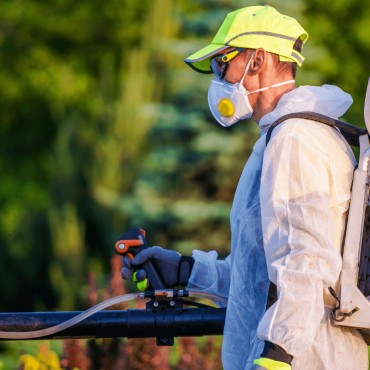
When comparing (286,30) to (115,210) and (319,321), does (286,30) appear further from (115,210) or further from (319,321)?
(115,210)

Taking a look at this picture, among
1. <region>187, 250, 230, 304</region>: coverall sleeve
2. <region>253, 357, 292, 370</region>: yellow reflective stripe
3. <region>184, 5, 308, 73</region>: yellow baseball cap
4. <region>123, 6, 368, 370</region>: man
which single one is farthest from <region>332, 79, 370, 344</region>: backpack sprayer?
<region>187, 250, 230, 304</region>: coverall sleeve

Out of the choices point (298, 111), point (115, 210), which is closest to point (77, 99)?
point (115, 210)

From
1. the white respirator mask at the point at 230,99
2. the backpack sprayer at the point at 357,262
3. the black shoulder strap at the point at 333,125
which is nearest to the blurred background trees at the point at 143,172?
the white respirator mask at the point at 230,99

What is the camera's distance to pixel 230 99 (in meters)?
4.66

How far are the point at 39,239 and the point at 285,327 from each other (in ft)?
57.6

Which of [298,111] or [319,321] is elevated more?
[298,111]

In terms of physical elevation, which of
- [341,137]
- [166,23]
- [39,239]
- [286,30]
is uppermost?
[166,23]

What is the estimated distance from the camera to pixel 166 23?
2280 centimetres

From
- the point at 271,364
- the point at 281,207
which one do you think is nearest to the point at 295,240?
the point at 281,207

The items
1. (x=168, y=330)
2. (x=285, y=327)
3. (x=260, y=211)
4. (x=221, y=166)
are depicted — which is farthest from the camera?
(x=221, y=166)

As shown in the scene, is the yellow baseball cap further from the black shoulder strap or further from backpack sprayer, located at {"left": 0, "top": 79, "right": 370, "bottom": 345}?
backpack sprayer, located at {"left": 0, "top": 79, "right": 370, "bottom": 345}

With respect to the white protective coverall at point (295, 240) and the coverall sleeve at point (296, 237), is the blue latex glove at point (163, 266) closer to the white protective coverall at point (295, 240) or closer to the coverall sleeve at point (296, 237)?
the white protective coverall at point (295, 240)

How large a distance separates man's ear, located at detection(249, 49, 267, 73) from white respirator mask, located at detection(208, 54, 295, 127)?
0.6 inches

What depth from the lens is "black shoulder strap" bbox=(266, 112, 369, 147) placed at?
434cm
